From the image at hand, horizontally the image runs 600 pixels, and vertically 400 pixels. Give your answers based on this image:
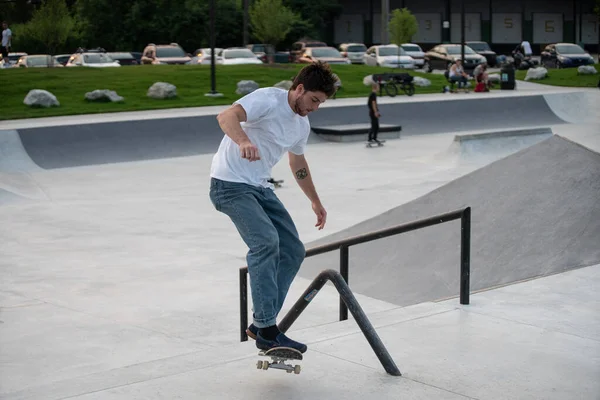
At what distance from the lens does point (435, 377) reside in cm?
488

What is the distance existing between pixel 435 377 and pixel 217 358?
4.01 feet

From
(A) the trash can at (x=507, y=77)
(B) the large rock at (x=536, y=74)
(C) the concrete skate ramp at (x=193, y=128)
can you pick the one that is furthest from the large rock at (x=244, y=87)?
(B) the large rock at (x=536, y=74)

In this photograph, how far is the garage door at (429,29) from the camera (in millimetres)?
67375

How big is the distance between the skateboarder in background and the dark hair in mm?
17574

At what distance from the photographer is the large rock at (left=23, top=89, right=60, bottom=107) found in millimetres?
25344

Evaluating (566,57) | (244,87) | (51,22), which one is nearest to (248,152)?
(244,87)

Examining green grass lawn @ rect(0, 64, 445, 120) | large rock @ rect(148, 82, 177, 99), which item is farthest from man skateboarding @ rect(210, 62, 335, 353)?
large rock @ rect(148, 82, 177, 99)

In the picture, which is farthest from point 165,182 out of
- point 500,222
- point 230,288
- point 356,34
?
point 356,34

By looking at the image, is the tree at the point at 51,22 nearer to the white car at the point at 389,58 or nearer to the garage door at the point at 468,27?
the white car at the point at 389,58

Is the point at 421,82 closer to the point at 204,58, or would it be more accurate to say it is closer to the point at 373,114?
the point at 204,58

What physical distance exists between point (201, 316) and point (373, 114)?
47.2 ft

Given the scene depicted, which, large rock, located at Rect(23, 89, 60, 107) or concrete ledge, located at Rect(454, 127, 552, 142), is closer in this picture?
concrete ledge, located at Rect(454, 127, 552, 142)

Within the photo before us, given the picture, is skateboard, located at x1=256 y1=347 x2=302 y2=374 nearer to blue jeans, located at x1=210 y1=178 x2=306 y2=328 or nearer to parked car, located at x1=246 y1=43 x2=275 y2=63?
blue jeans, located at x1=210 y1=178 x2=306 y2=328

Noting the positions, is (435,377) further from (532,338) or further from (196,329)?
(196,329)
